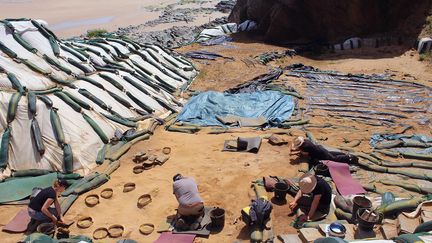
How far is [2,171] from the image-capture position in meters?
8.99

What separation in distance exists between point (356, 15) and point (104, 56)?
14.8 meters

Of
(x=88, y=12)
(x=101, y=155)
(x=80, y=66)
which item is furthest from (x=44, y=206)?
(x=88, y=12)

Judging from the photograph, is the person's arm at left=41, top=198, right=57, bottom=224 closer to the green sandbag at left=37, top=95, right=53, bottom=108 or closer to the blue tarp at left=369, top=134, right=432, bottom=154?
the green sandbag at left=37, top=95, right=53, bottom=108

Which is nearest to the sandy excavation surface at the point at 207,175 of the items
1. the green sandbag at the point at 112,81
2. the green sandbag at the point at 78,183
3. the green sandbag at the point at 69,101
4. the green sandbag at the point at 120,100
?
the green sandbag at the point at 78,183

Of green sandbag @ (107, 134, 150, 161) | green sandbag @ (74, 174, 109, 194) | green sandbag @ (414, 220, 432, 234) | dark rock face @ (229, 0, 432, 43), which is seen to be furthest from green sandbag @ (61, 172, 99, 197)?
dark rock face @ (229, 0, 432, 43)

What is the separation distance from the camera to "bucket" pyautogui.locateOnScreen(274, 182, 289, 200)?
7.79 metres

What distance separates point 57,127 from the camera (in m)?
9.77

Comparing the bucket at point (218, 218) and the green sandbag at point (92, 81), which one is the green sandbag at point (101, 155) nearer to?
the green sandbag at point (92, 81)

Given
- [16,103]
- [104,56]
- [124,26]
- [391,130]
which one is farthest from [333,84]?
[124,26]

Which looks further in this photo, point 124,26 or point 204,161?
point 124,26

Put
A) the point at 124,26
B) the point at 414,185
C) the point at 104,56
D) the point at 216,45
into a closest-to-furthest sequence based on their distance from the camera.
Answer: the point at 414,185, the point at 104,56, the point at 216,45, the point at 124,26

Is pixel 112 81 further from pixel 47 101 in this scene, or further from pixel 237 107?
pixel 237 107

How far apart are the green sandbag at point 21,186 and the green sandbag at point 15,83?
2.51 meters

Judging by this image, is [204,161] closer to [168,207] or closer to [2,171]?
[168,207]
